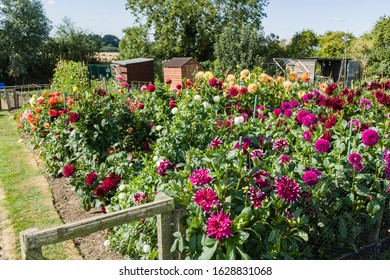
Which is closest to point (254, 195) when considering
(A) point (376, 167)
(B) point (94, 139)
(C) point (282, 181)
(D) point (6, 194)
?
(C) point (282, 181)

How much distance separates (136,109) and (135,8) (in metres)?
24.1

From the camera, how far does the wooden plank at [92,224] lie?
158cm

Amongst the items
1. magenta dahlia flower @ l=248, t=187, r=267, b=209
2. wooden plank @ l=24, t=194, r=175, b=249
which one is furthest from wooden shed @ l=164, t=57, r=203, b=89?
wooden plank @ l=24, t=194, r=175, b=249

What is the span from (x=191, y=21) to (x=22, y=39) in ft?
37.0

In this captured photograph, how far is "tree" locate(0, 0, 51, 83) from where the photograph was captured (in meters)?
22.2

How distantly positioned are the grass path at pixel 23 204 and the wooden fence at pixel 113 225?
123 cm

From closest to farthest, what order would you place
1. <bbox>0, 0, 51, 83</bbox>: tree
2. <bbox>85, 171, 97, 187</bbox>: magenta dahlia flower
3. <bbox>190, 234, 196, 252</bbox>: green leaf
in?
<bbox>190, 234, 196, 252</bbox>: green leaf, <bbox>85, 171, 97, 187</bbox>: magenta dahlia flower, <bbox>0, 0, 51, 83</bbox>: tree

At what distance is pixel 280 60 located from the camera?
20609 mm

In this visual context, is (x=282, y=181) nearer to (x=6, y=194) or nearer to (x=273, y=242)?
(x=273, y=242)

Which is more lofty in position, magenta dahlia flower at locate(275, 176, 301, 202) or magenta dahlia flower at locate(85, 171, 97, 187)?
magenta dahlia flower at locate(275, 176, 301, 202)

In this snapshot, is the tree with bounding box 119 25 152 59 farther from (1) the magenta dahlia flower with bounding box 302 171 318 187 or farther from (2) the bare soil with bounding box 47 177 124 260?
(1) the magenta dahlia flower with bounding box 302 171 318 187

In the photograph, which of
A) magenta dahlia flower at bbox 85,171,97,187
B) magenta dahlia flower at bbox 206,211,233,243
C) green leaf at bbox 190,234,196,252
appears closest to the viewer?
magenta dahlia flower at bbox 206,211,233,243

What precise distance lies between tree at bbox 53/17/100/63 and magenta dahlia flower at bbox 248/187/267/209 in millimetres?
25440

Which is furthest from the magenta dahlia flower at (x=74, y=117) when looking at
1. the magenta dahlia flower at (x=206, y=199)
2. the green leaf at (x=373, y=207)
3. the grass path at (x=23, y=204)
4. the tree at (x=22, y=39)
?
the tree at (x=22, y=39)
